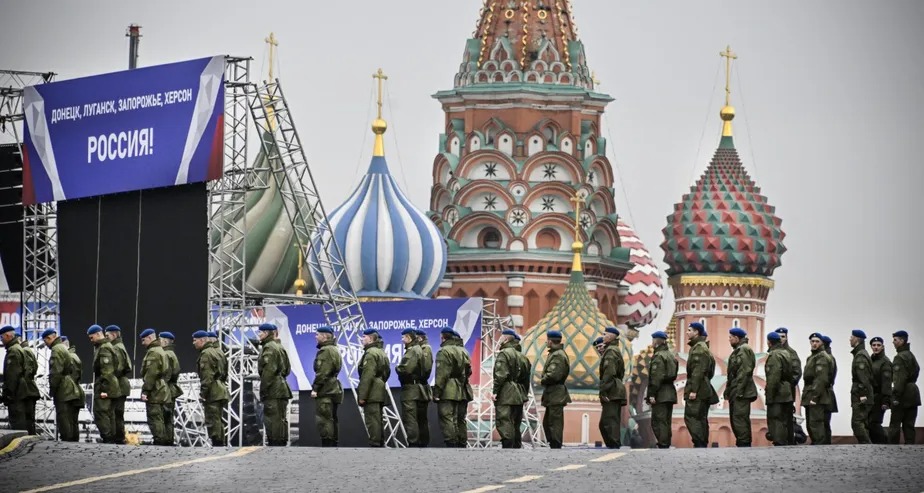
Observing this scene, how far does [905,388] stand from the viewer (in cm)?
3606

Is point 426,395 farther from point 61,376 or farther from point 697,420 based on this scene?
point 61,376

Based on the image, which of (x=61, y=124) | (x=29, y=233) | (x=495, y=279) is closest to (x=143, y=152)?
(x=61, y=124)

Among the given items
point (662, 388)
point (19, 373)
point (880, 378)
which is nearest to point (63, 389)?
point (19, 373)

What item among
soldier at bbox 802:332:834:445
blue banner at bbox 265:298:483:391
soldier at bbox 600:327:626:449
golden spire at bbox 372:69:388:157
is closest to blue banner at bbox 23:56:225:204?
soldier at bbox 600:327:626:449

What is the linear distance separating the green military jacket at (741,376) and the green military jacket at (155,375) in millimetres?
7162

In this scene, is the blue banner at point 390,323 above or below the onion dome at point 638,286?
below

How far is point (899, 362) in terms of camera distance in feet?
118

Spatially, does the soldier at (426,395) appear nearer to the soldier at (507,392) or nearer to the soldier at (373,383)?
the soldier at (373,383)

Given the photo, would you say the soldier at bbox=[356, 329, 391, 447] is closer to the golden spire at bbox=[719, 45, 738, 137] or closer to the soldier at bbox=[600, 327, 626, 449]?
the soldier at bbox=[600, 327, 626, 449]

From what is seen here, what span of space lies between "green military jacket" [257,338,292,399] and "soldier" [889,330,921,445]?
7.88 meters

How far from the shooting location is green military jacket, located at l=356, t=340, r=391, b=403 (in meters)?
36.0

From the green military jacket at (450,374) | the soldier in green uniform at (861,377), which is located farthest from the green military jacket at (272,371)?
the soldier in green uniform at (861,377)

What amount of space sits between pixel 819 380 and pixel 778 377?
1.97ft

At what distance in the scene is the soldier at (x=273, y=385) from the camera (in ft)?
118
